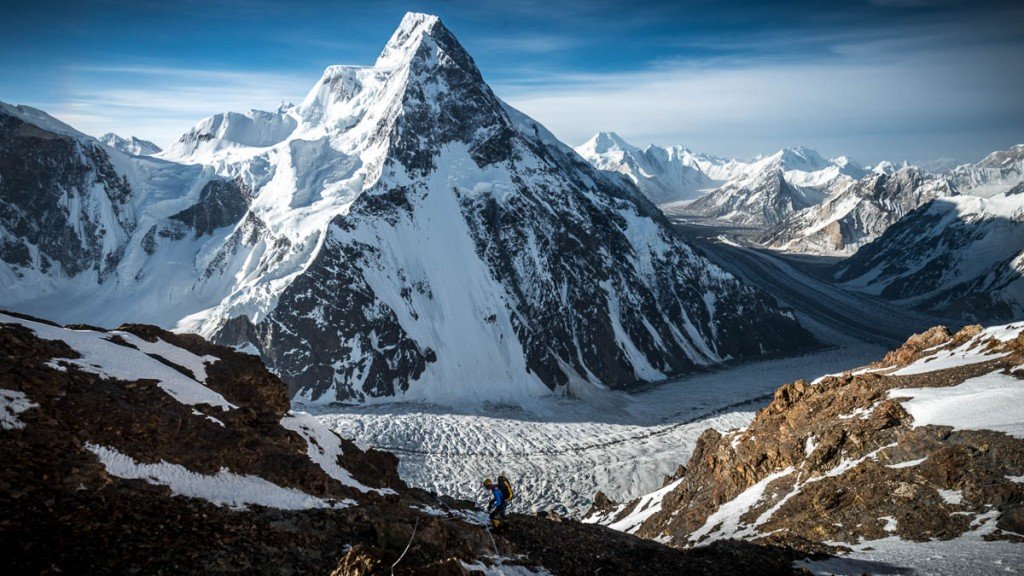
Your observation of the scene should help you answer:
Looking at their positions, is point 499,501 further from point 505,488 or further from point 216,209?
point 216,209

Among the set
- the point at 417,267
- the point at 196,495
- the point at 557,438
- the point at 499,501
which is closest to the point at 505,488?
the point at 499,501

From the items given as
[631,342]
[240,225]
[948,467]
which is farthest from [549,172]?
[948,467]

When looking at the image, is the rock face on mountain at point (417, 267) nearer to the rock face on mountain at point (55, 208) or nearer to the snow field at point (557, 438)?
the rock face on mountain at point (55, 208)

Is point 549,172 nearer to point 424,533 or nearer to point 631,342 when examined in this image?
point 631,342

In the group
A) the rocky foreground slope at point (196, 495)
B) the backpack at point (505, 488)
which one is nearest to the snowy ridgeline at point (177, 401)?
the rocky foreground slope at point (196, 495)

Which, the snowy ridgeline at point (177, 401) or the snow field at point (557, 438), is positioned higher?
the snowy ridgeline at point (177, 401)

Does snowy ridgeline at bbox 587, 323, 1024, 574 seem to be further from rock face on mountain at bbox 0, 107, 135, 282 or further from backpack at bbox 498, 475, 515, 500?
rock face on mountain at bbox 0, 107, 135, 282

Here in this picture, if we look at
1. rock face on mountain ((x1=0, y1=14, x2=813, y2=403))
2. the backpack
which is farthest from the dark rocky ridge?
the backpack
